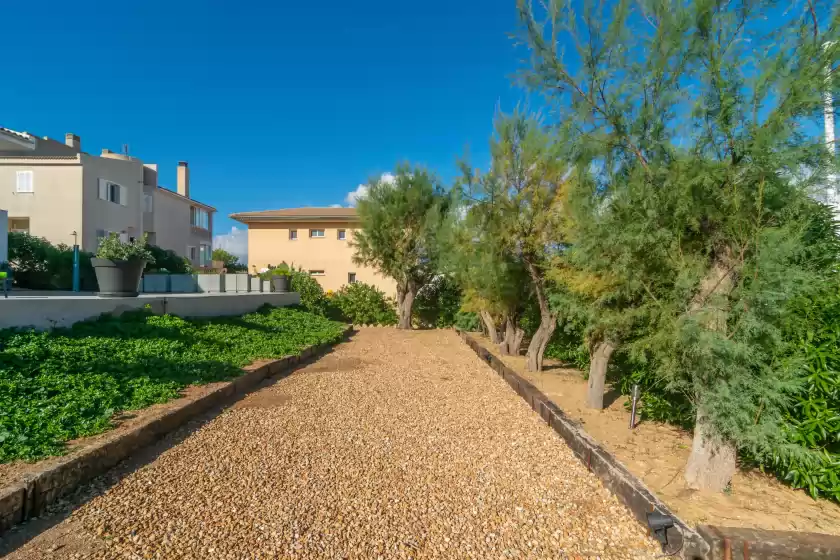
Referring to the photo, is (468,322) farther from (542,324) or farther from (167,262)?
(167,262)

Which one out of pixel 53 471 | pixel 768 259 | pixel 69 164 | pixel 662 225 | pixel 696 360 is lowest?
pixel 53 471

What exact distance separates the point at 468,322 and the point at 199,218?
26.4 meters

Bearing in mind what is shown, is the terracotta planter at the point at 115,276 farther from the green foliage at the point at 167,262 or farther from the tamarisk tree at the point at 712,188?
the green foliage at the point at 167,262

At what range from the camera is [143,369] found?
231 inches

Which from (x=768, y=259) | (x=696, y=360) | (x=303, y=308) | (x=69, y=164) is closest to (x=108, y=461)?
(x=696, y=360)

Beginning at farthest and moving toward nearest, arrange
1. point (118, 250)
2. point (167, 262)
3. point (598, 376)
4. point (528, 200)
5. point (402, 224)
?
1. point (167, 262)
2. point (402, 224)
3. point (118, 250)
4. point (528, 200)
5. point (598, 376)

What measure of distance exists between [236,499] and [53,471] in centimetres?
117

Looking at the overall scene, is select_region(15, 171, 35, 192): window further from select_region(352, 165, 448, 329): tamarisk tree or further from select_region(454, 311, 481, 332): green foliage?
select_region(454, 311, 481, 332): green foliage

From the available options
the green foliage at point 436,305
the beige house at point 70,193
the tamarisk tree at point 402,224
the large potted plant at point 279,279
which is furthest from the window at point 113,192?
the green foliage at point 436,305

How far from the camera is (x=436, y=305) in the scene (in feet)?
62.5

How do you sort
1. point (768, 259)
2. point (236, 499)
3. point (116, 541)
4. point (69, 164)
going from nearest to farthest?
point (116, 541) < point (768, 259) < point (236, 499) < point (69, 164)

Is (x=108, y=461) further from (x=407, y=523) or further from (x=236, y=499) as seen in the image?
(x=407, y=523)

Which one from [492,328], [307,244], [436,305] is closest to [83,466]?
[492,328]

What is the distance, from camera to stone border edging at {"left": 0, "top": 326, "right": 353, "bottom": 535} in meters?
2.73
